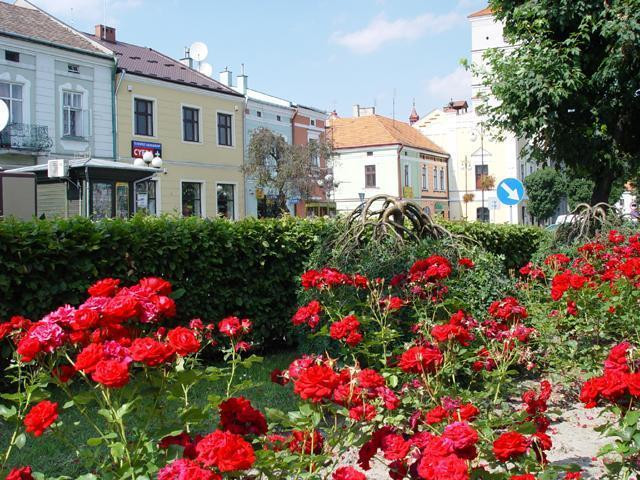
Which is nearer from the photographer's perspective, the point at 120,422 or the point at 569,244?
the point at 120,422

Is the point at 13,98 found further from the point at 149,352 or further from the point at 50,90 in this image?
the point at 149,352

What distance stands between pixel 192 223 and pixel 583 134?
8.40 metres

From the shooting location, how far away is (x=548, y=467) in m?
2.18

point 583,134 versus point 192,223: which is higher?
point 583,134

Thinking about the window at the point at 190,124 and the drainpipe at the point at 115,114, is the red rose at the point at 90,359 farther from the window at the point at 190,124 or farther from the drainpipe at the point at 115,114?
the window at the point at 190,124

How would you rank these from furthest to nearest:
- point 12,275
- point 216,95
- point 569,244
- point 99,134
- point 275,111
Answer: point 275,111
point 216,95
point 99,134
point 569,244
point 12,275

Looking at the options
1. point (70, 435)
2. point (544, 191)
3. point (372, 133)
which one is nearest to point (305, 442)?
point (70, 435)

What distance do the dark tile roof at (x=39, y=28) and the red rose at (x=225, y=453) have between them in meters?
23.2

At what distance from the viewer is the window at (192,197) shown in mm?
28469

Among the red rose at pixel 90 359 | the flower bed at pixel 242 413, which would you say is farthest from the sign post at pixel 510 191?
the red rose at pixel 90 359

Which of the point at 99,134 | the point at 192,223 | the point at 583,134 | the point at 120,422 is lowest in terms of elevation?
the point at 120,422

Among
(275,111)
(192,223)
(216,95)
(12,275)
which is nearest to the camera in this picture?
(12,275)

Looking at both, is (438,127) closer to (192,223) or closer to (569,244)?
(569,244)

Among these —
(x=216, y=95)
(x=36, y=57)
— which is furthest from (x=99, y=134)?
(x=216, y=95)
